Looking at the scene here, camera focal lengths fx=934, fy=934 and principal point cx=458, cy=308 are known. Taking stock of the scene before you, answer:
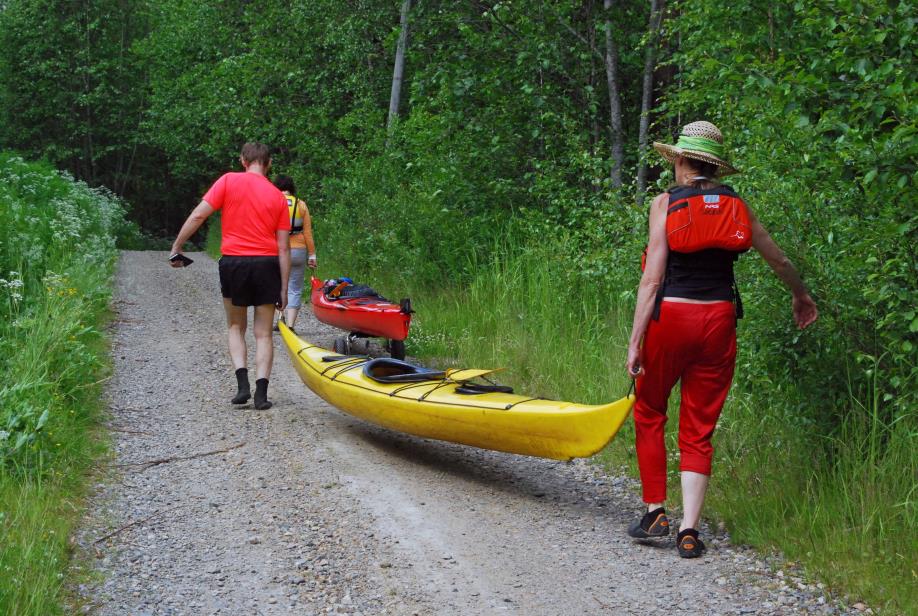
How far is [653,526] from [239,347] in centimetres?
406

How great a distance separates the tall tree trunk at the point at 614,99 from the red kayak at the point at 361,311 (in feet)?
10.6

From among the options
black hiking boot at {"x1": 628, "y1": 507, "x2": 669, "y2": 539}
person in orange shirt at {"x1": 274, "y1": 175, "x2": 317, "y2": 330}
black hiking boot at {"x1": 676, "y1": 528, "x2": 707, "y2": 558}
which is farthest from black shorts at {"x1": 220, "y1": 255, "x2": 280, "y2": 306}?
black hiking boot at {"x1": 676, "y1": 528, "x2": 707, "y2": 558}

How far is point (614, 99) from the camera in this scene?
10.8 meters

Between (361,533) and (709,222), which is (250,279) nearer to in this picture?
(361,533)

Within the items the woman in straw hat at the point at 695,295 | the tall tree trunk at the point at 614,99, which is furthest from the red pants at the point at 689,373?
the tall tree trunk at the point at 614,99

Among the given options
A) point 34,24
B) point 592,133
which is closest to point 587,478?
point 592,133

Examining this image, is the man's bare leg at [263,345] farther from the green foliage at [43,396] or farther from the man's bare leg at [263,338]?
the green foliage at [43,396]

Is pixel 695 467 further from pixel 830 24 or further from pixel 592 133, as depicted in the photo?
pixel 592 133

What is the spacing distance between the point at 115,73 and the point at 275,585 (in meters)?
37.0

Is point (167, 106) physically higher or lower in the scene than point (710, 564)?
higher

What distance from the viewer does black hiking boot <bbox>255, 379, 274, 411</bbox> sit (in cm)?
737

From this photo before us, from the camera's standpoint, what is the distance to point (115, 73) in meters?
37.2

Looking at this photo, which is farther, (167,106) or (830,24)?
(167,106)

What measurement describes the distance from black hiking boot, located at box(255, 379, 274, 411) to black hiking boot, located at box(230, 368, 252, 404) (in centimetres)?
8
